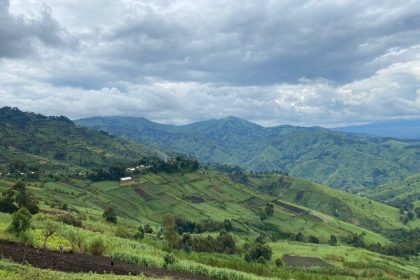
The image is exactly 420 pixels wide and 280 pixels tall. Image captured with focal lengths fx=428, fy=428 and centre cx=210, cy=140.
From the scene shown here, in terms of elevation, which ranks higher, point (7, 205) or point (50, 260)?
point (50, 260)

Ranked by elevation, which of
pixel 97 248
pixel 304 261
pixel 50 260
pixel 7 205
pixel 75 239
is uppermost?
pixel 50 260

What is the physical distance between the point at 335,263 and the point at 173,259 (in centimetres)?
11074

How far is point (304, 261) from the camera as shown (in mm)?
157375

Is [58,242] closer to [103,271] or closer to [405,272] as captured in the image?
[103,271]

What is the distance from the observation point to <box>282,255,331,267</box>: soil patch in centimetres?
15000

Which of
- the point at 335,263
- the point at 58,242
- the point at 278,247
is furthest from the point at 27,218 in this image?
the point at 278,247

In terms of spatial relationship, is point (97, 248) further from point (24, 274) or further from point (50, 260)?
point (24, 274)

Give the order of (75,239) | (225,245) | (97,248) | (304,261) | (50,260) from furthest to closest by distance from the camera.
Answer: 1. (225,245)
2. (304,261)
3. (75,239)
4. (97,248)
5. (50,260)

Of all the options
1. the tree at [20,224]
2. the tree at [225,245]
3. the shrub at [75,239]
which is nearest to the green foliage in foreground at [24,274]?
the tree at [20,224]

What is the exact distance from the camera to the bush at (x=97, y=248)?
62.8 metres

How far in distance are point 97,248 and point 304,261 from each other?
111m

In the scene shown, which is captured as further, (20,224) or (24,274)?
(20,224)

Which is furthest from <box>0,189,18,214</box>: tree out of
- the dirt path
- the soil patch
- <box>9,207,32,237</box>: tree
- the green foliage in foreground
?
the soil patch

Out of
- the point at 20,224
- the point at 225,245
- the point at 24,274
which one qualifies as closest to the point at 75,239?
the point at 20,224
